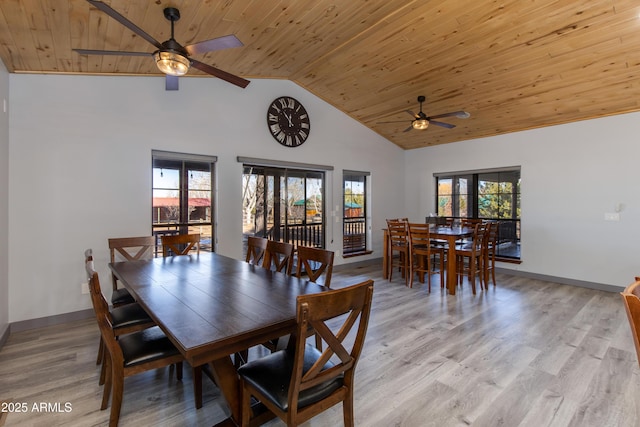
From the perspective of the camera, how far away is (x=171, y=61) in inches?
92.4

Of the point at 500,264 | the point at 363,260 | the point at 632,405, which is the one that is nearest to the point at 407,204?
the point at 363,260

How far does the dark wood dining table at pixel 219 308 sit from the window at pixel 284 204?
2.32 meters

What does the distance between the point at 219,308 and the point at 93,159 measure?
2972 mm

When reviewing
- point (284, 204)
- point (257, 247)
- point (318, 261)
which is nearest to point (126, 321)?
point (257, 247)

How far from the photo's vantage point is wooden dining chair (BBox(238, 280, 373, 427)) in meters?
1.26

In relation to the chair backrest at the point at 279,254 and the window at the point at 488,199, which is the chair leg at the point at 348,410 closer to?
the chair backrest at the point at 279,254

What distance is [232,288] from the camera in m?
2.06

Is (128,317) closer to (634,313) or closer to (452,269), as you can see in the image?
(634,313)

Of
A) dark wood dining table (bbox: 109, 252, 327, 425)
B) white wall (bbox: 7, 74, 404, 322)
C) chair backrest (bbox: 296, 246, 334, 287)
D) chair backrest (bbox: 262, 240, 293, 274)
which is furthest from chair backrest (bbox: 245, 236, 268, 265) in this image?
white wall (bbox: 7, 74, 404, 322)

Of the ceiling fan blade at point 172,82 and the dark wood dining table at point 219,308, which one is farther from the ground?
the ceiling fan blade at point 172,82

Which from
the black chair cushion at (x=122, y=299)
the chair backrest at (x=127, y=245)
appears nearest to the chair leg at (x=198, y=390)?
the black chair cushion at (x=122, y=299)

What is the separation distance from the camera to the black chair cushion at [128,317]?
2.17m

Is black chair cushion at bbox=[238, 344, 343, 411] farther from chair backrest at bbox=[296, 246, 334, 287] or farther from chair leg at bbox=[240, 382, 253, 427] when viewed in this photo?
chair backrest at bbox=[296, 246, 334, 287]

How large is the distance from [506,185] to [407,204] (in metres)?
2.08
